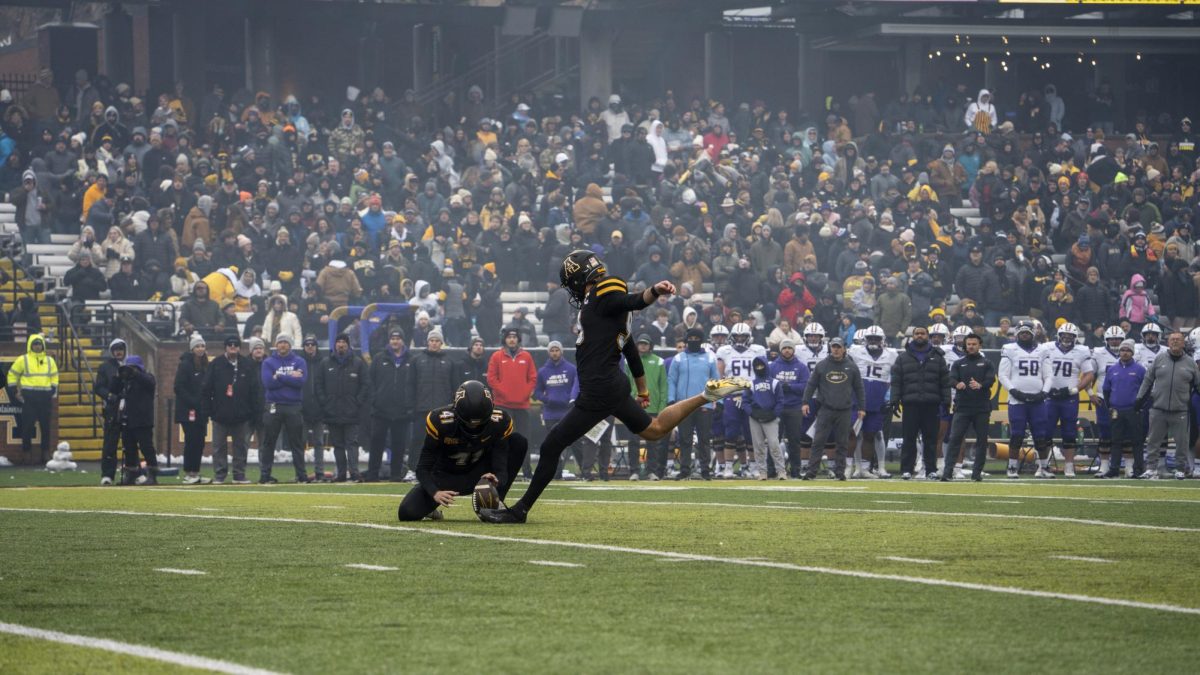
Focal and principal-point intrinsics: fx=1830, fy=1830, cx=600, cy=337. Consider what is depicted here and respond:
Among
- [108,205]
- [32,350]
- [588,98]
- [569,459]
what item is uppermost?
[588,98]

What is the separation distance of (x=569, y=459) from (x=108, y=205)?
25.9 ft

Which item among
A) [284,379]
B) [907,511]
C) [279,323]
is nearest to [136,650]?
[907,511]

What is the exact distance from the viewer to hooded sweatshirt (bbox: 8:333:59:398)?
23.9m

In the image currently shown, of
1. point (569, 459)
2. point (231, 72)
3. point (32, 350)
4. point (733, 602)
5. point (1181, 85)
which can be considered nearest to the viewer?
point (733, 602)

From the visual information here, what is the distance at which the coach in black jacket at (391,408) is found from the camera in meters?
21.8

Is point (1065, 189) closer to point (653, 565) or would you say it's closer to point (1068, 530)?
point (1068, 530)

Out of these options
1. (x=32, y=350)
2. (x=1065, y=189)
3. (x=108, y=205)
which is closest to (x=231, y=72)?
(x=108, y=205)

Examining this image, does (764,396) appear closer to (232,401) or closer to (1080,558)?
(232,401)

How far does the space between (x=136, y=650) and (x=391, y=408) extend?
1514 centimetres

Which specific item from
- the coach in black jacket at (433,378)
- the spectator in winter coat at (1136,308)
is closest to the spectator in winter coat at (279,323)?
the coach in black jacket at (433,378)

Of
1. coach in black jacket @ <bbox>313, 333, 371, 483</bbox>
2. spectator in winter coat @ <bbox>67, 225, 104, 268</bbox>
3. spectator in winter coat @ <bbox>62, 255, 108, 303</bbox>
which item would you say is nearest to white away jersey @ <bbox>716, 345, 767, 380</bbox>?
coach in black jacket @ <bbox>313, 333, 371, 483</bbox>

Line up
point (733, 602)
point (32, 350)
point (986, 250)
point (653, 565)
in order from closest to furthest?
point (733, 602)
point (653, 565)
point (32, 350)
point (986, 250)

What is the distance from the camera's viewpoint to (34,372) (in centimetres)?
2395

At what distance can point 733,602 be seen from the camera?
7.83 metres
